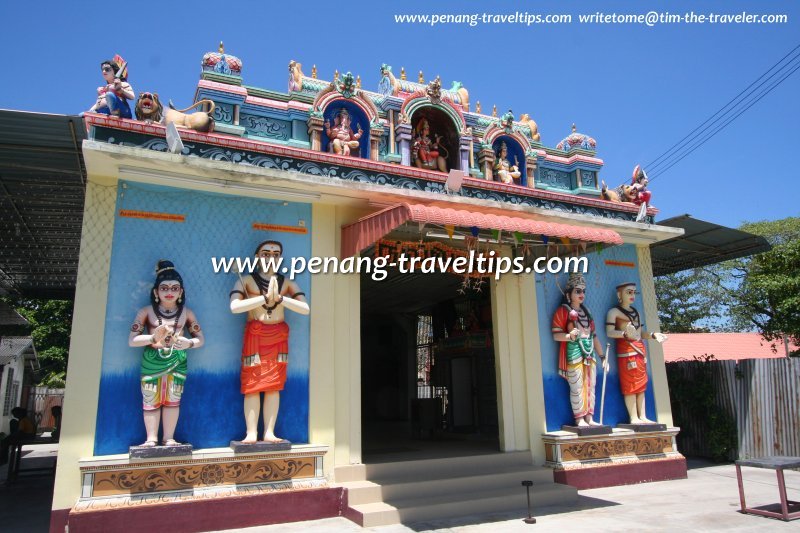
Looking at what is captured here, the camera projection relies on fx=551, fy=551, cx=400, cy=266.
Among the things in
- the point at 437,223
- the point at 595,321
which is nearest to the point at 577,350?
the point at 595,321

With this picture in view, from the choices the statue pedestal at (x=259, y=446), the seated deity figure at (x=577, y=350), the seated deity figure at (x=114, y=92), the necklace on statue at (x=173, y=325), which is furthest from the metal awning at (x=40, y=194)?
the seated deity figure at (x=577, y=350)

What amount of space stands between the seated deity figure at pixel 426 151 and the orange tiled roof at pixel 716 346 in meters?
18.7

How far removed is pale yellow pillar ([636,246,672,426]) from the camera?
9.25m

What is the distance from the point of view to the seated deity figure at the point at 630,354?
8.75 metres

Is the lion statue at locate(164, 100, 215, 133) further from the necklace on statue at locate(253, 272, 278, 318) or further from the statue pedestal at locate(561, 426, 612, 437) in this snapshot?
the statue pedestal at locate(561, 426, 612, 437)

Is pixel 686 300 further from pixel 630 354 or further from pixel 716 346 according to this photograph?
pixel 630 354

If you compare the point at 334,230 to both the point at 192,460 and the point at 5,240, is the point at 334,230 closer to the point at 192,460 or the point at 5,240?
the point at 192,460

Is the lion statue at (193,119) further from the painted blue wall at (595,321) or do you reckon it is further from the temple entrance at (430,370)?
the painted blue wall at (595,321)

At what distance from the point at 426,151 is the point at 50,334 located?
23384mm

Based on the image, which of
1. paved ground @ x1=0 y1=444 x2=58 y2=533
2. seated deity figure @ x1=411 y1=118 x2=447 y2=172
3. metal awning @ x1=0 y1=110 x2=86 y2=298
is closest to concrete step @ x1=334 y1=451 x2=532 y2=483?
paved ground @ x1=0 y1=444 x2=58 y2=533

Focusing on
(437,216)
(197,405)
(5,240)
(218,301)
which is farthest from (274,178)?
(5,240)

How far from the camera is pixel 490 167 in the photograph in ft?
30.6

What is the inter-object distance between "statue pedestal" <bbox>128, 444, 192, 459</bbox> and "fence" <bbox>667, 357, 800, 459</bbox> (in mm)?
9403

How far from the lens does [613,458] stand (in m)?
8.42
